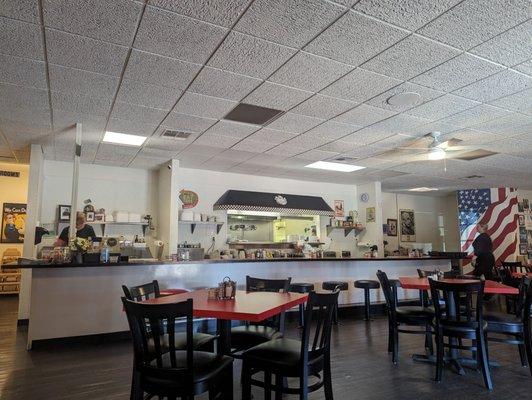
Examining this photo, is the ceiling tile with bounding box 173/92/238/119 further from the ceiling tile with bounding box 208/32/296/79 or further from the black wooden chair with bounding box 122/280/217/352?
the black wooden chair with bounding box 122/280/217/352

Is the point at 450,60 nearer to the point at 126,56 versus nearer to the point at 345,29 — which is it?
the point at 345,29

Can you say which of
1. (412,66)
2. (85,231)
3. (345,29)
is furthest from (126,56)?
(85,231)

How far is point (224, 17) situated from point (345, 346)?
13.9 feet

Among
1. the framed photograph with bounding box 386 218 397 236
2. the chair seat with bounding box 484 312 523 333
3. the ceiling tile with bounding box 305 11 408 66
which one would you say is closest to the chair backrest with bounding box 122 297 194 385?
the ceiling tile with bounding box 305 11 408 66

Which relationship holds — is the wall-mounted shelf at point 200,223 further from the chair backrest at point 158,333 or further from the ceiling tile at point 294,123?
the chair backrest at point 158,333

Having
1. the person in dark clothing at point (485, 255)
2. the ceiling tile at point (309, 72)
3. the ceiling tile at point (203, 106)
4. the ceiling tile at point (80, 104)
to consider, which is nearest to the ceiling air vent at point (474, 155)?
the person in dark clothing at point (485, 255)

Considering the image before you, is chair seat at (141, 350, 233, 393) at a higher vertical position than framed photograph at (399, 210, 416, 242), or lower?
lower

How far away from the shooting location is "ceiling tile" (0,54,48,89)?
3482mm

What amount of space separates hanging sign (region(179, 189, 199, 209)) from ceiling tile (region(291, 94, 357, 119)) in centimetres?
436

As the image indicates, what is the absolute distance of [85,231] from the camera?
661 cm

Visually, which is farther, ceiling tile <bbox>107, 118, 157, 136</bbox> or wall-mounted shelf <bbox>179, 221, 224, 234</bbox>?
wall-mounted shelf <bbox>179, 221, 224, 234</bbox>

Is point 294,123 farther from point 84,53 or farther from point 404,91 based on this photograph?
point 84,53

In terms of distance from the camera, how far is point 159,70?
3.66 metres

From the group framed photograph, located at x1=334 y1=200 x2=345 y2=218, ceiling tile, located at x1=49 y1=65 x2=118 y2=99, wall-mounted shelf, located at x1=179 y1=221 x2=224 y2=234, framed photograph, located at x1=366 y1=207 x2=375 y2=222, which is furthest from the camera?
framed photograph, located at x1=334 y1=200 x2=345 y2=218
